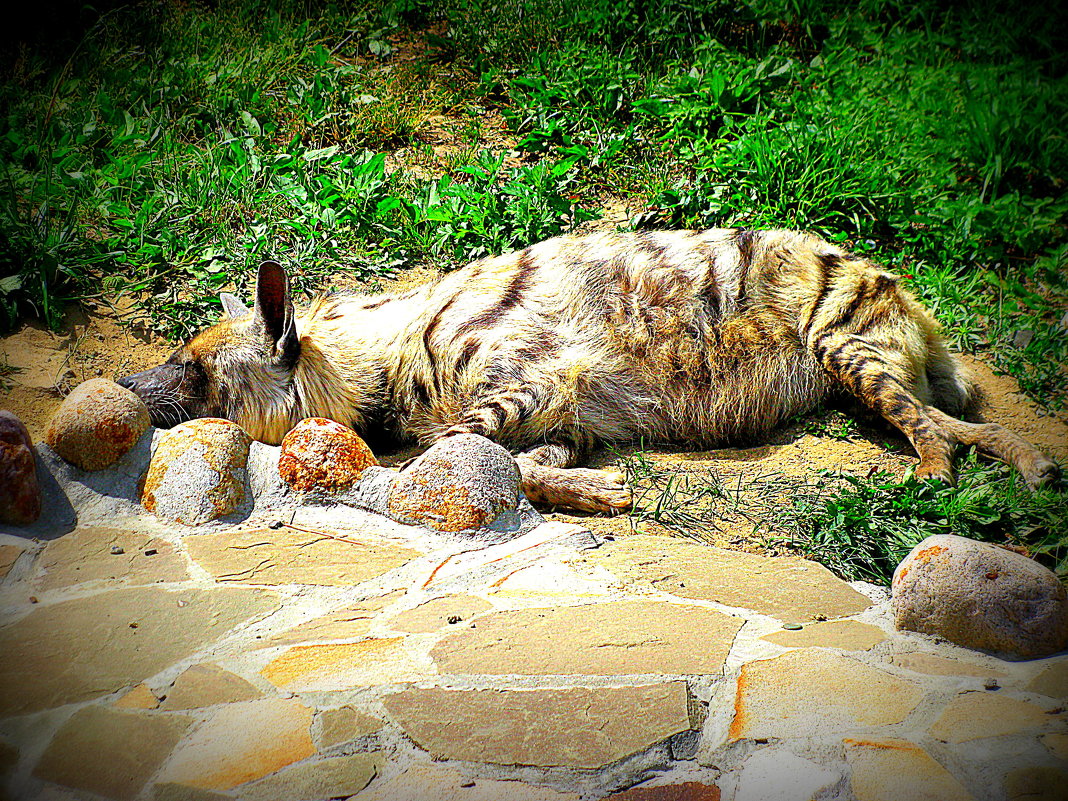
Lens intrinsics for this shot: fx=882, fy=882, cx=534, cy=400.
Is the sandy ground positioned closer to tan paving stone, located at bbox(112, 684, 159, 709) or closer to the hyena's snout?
the hyena's snout

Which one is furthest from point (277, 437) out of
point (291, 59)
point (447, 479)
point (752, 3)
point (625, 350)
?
point (752, 3)

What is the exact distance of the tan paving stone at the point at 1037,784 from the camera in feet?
5.52

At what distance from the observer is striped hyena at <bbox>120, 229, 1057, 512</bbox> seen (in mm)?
4277

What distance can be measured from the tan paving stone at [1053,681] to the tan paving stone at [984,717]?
9cm

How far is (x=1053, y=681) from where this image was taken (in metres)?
2.13

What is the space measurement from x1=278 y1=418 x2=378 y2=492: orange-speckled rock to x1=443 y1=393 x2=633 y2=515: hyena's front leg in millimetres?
606

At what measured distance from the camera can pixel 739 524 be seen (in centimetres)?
358

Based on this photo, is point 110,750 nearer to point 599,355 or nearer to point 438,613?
point 438,613

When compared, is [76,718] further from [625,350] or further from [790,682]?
[625,350]

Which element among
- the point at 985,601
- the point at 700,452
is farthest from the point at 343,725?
the point at 700,452

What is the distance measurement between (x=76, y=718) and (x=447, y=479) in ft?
4.85

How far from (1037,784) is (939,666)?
1.74ft

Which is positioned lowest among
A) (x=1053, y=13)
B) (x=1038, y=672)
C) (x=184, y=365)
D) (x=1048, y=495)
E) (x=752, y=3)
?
(x=1048, y=495)

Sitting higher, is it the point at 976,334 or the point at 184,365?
the point at 184,365
